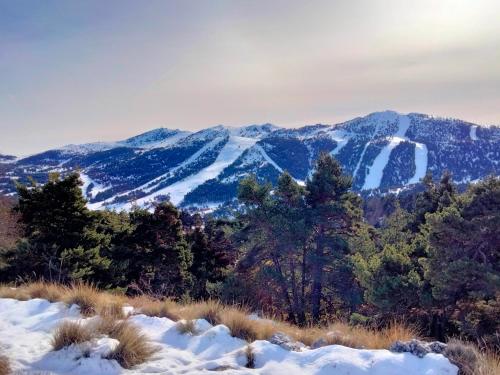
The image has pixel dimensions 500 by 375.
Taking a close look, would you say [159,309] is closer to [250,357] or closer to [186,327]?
→ [186,327]

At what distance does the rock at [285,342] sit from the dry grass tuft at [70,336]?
8.45ft

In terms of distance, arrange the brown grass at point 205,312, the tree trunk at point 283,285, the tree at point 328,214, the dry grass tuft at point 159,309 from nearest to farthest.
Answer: the brown grass at point 205,312
the dry grass tuft at point 159,309
the tree at point 328,214
the tree trunk at point 283,285

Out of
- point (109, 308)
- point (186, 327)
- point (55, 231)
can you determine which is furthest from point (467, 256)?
point (55, 231)

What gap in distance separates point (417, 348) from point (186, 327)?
3.49 metres

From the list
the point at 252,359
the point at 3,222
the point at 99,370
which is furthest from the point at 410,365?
the point at 3,222

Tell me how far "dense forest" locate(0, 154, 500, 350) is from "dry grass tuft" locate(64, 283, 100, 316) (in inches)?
158

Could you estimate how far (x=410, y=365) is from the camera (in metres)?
4.79

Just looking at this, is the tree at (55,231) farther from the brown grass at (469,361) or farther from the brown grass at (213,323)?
the brown grass at (469,361)

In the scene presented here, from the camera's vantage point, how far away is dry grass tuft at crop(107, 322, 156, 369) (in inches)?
204

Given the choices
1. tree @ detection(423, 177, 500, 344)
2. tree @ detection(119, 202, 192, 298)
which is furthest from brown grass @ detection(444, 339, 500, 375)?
tree @ detection(119, 202, 192, 298)

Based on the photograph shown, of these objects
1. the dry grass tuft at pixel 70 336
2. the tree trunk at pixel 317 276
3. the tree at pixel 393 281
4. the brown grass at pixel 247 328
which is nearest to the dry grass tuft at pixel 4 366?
the dry grass tuft at pixel 70 336

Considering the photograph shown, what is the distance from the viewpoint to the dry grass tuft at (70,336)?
5.41 metres

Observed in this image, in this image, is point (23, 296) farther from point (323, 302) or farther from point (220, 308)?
point (323, 302)

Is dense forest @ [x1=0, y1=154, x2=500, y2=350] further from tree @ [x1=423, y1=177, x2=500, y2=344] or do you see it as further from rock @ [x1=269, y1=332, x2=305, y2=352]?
rock @ [x1=269, y1=332, x2=305, y2=352]
